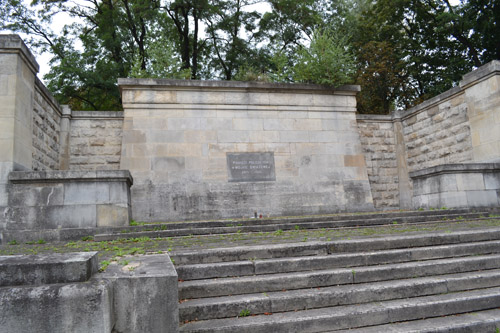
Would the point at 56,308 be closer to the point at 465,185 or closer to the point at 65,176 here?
the point at 65,176

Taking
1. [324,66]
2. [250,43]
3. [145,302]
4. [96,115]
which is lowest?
[145,302]

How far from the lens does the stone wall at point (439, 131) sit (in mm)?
12477

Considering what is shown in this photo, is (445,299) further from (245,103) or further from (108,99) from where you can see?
(108,99)

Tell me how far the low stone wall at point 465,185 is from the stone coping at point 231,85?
4666mm

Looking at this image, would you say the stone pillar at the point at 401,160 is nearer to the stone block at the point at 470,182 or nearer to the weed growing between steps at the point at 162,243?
the stone block at the point at 470,182

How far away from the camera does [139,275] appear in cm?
344

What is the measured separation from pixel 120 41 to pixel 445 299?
22.4m

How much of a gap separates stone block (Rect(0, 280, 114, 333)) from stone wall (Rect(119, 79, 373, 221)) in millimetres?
8405

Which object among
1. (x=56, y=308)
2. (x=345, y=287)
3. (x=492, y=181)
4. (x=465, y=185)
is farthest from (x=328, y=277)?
(x=492, y=181)

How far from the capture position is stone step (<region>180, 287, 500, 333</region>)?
3.92 meters

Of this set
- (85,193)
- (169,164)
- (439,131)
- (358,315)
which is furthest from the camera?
(439,131)

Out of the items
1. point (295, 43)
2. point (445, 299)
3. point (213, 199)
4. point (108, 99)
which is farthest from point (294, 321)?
point (295, 43)

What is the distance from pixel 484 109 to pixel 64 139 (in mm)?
13549

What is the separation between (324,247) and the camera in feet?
18.1
